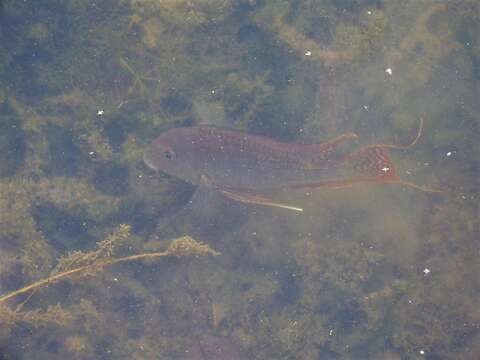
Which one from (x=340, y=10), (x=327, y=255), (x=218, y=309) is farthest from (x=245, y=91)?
(x=218, y=309)

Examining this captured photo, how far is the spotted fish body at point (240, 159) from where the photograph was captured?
5473 millimetres

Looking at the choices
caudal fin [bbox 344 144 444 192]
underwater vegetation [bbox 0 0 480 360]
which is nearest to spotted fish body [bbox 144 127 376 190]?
caudal fin [bbox 344 144 444 192]

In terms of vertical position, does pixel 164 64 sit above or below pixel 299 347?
above

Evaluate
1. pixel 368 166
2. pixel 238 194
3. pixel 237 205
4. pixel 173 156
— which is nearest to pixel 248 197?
pixel 238 194

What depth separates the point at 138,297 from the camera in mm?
6027

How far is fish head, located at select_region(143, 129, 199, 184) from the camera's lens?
5.66 m

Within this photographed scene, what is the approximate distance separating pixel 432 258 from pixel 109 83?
212 inches

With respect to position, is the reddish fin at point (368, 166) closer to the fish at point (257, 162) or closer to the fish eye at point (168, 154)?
the fish at point (257, 162)

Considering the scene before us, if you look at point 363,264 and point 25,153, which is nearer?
point 363,264

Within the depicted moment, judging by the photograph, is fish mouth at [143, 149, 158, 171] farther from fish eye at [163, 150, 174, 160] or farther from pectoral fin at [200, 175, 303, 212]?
pectoral fin at [200, 175, 303, 212]

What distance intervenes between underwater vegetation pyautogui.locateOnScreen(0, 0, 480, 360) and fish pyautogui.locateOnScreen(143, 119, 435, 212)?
1.04 ft

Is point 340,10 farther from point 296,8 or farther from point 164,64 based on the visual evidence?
point 164,64

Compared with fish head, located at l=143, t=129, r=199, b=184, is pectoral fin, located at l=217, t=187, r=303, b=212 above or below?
below

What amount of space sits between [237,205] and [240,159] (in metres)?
0.83
